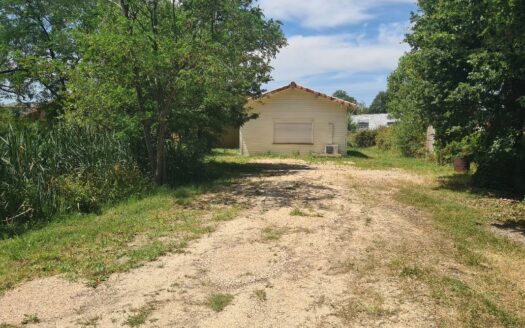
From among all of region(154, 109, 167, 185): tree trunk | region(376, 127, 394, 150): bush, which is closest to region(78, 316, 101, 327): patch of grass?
region(154, 109, 167, 185): tree trunk

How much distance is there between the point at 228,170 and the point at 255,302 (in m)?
11.3

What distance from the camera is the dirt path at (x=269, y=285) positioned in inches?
171

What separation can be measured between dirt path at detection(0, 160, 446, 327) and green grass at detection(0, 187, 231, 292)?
0.30m

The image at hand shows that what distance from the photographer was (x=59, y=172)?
912 cm

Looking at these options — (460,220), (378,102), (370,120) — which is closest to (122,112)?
(460,220)

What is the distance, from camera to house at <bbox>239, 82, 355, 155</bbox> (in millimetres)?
23266

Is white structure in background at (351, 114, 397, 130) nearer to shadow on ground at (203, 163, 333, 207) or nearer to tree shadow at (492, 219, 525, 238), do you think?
shadow on ground at (203, 163, 333, 207)

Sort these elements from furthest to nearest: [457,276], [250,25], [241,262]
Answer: [250,25] < [241,262] < [457,276]

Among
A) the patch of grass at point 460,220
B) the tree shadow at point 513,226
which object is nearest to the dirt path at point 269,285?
the patch of grass at point 460,220

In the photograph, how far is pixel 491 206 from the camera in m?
9.73

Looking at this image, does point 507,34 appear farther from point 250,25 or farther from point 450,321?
point 250,25

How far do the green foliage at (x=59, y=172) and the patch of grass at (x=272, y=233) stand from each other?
3.69 meters


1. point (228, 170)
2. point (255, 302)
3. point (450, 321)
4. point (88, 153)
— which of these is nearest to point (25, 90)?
point (228, 170)

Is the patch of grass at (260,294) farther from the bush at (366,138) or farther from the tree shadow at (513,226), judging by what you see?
the bush at (366,138)
